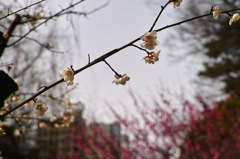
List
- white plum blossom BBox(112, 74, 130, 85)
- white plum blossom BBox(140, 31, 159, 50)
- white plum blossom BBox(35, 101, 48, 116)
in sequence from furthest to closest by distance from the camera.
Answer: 1. white plum blossom BBox(35, 101, 48, 116)
2. white plum blossom BBox(112, 74, 130, 85)
3. white plum blossom BBox(140, 31, 159, 50)

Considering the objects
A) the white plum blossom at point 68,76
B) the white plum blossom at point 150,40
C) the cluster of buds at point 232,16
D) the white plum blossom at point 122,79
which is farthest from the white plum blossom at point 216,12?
the white plum blossom at point 68,76

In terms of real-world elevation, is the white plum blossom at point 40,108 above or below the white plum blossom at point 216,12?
below

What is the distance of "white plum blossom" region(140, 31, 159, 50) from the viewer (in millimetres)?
1071

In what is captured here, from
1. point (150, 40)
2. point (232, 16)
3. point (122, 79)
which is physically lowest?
point (122, 79)

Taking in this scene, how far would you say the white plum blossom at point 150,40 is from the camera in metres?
1.07

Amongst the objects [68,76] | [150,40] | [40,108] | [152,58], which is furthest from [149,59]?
[40,108]

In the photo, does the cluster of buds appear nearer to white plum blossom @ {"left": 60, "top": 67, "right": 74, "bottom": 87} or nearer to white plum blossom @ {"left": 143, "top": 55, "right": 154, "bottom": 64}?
white plum blossom @ {"left": 143, "top": 55, "right": 154, "bottom": 64}

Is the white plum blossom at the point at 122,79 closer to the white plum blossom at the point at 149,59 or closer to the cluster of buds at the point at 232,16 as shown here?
the white plum blossom at the point at 149,59

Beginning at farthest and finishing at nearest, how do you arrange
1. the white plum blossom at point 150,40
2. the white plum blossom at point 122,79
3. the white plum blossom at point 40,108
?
the white plum blossom at point 40,108 → the white plum blossom at point 122,79 → the white plum blossom at point 150,40

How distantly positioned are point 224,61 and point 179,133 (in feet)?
22.5

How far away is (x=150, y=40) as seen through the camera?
3.66 ft

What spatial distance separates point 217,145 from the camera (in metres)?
5.66

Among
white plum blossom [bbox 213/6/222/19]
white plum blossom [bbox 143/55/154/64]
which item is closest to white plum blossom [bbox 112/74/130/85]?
white plum blossom [bbox 143/55/154/64]

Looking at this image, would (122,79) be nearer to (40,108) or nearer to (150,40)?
(150,40)
